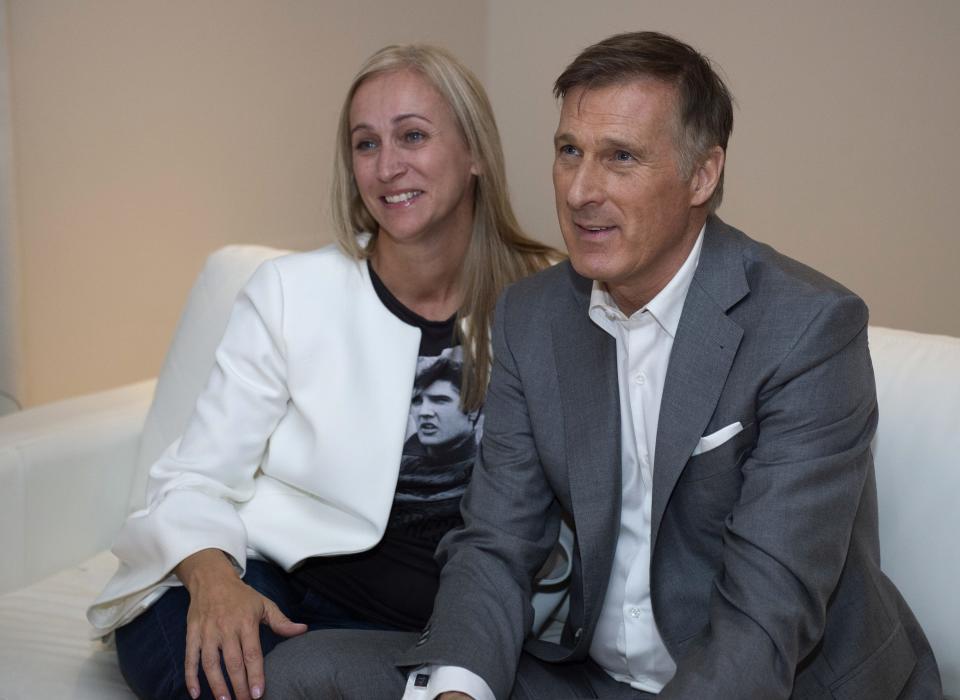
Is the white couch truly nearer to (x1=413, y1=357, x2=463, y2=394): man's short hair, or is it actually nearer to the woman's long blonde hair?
the woman's long blonde hair

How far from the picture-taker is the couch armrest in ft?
6.85

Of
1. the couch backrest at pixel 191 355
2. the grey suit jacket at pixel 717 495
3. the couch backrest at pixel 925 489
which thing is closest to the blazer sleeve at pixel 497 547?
the grey suit jacket at pixel 717 495

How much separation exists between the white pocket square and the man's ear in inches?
11.9

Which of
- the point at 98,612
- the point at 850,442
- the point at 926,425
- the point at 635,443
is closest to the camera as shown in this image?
the point at 850,442

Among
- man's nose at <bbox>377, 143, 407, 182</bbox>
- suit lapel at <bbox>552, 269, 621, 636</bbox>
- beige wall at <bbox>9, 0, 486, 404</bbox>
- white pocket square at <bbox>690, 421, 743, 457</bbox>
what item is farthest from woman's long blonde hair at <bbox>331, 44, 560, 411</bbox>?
beige wall at <bbox>9, 0, 486, 404</bbox>

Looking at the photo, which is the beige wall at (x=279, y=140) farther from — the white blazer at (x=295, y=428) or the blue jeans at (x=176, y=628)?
the blue jeans at (x=176, y=628)

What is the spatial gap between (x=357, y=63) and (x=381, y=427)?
2.32m

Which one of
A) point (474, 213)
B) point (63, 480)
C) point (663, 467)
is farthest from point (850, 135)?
point (63, 480)

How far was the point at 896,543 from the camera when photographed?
176 cm

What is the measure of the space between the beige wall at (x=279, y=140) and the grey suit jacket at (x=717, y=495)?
1.73 m

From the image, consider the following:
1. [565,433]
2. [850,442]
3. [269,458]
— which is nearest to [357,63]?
[269,458]

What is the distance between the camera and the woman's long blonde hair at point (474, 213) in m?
1.92

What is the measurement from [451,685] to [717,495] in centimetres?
42

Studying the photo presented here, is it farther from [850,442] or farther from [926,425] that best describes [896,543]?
[850,442]
